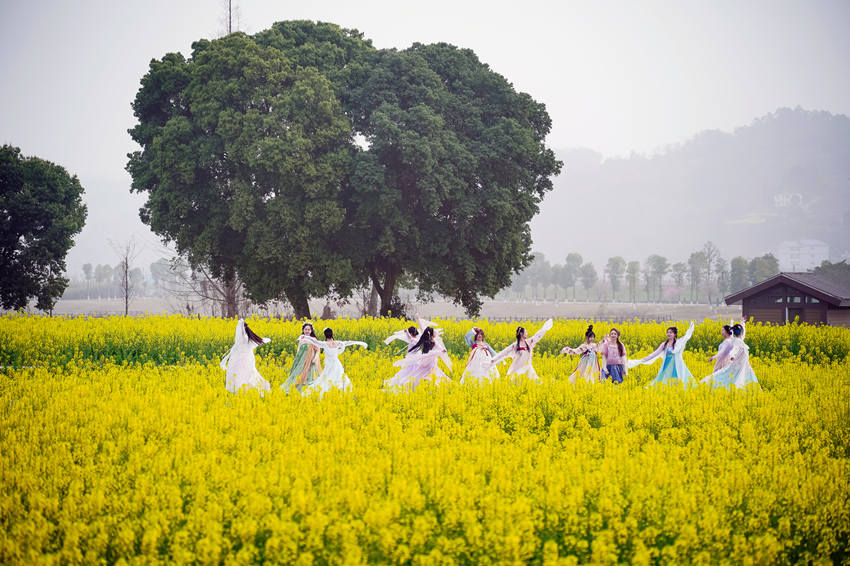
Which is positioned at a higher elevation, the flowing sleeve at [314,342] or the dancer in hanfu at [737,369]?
the flowing sleeve at [314,342]

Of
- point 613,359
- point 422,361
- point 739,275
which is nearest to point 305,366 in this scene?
point 422,361

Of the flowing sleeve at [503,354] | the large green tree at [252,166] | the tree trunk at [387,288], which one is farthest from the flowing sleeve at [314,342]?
the tree trunk at [387,288]

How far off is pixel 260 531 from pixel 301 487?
60 centimetres

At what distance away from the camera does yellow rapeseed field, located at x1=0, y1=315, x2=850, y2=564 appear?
4.98 metres

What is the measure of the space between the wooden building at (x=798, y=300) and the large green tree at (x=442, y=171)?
12570mm

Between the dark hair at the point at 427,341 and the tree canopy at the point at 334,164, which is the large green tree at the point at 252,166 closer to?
the tree canopy at the point at 334,164

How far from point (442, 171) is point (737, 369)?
15.6m

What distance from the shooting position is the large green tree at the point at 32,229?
126ft

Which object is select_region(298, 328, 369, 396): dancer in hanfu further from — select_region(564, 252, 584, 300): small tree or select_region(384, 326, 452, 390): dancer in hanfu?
select_region(564, 252, 584, 300): small tree

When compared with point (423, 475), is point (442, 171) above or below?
above

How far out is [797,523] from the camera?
18.6 feet

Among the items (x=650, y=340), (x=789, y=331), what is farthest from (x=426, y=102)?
(x=789, y=331)

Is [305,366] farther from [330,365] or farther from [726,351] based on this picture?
[726,351]

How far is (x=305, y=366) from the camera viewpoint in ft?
42.8
